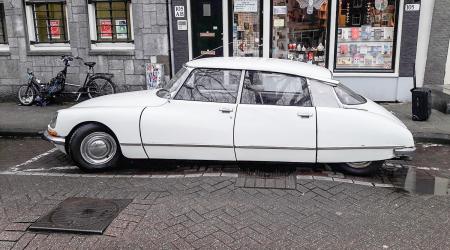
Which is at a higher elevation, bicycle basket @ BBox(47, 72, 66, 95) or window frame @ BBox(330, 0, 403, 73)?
window frame @ BBox(330, 0, 403, 73)

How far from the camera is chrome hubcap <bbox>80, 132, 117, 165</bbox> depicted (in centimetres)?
606

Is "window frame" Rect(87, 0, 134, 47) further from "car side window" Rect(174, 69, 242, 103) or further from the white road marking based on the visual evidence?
"car side window" Rect(174, 69, 242, 103)

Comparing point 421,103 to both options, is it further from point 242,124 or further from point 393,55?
point 242,124

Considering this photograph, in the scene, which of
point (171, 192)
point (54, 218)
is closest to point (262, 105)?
point (171, 192)

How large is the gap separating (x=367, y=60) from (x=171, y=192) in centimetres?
717

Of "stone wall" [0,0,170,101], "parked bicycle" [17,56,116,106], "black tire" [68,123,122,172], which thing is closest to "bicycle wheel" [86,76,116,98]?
"parked bicycle" [17,56,116,106]

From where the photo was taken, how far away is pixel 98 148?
20.0ft

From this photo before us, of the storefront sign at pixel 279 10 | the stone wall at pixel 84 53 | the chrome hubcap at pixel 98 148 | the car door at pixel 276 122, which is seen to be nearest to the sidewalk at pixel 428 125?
the car door at pixel 276 122

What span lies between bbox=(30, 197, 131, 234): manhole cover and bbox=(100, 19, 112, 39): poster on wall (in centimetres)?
670

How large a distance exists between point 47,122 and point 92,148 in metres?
3.56

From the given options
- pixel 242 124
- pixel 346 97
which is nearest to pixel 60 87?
pixel 242 124

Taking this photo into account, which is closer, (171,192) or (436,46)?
(171,192)

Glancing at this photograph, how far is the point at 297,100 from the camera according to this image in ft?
19.1

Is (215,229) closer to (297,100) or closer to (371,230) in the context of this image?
(371,230)
